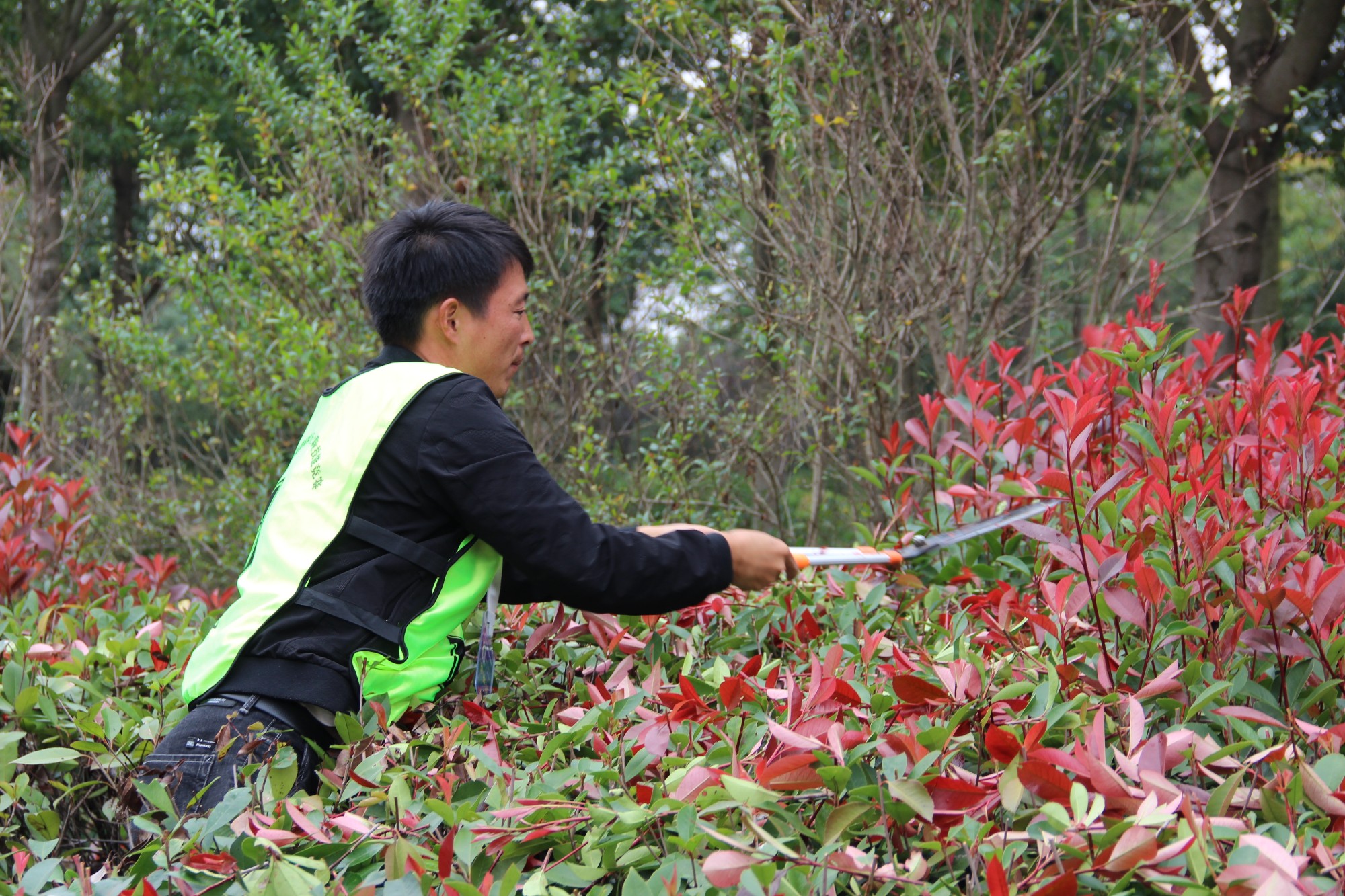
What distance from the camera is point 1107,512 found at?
1.80 m

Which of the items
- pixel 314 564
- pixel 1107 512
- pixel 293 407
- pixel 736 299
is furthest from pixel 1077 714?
pixel 293 407

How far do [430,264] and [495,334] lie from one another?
0.64ft

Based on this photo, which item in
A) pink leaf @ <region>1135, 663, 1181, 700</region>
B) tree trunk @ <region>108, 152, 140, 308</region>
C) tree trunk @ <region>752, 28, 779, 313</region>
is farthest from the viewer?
tree trunk @ <region>108, 152, 140, 308</region>

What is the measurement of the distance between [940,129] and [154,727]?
4616 millimetres

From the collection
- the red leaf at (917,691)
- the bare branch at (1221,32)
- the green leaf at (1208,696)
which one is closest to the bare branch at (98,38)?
the bare branch at (1221,32)

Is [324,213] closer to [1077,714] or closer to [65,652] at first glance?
[65,652]

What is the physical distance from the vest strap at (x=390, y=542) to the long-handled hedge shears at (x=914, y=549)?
2.33 feet

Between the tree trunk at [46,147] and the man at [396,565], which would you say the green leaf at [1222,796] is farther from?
the tree trunk at [46,147]

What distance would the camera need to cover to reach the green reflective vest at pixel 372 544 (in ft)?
6.47

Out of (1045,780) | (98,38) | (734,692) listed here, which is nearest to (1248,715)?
(1045,780)

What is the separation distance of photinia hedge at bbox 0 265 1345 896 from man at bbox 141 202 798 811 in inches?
5.3

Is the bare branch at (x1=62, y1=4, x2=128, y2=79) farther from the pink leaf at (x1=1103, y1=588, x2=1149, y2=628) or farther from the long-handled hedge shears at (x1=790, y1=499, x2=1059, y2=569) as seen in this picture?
the pink leaf at (x1=1103, y1=588, x2=1149, y2=628)

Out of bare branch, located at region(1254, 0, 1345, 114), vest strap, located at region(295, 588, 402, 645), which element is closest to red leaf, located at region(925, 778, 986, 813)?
vest strap, located at region(295, 588, 402, 645)

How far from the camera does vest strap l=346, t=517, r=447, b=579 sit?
6.57ft
